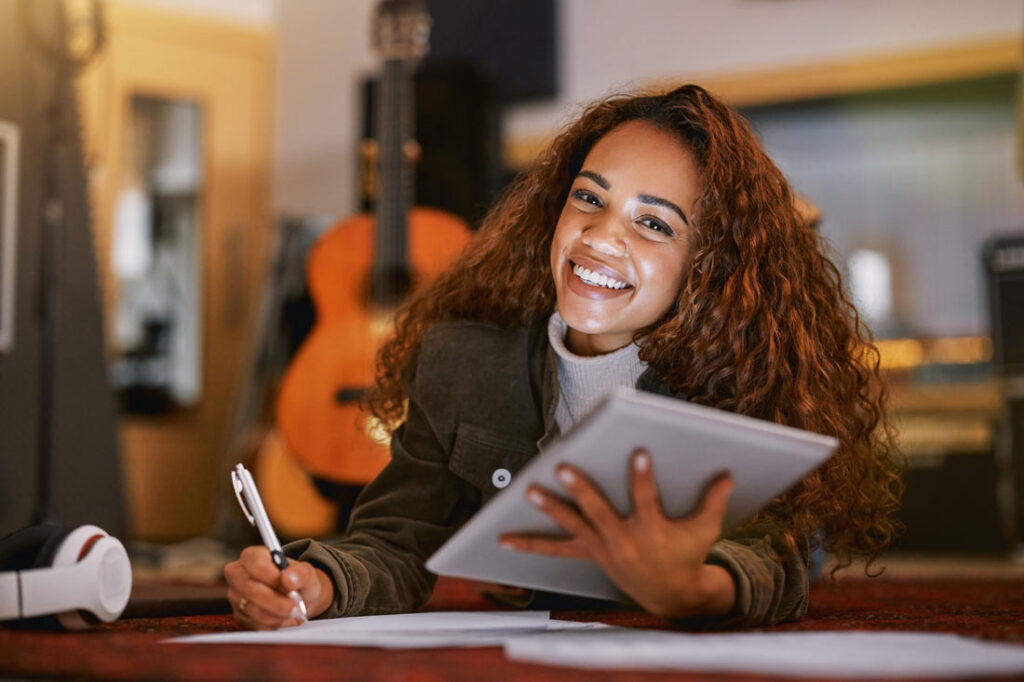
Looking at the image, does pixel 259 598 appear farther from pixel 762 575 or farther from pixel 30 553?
pixel 762 575

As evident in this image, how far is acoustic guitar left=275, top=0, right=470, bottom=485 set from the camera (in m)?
2.47

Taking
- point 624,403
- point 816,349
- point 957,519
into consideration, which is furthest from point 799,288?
point 957,519

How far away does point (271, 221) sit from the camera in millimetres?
4102

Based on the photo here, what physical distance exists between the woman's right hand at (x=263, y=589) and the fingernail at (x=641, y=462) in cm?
32

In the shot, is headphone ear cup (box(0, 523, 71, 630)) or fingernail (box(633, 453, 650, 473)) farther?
headphone ear cup (box(0, 523, 71, 630))

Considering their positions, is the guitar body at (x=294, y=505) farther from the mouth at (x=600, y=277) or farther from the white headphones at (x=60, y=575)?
the white headphones at (x=60, y=575)

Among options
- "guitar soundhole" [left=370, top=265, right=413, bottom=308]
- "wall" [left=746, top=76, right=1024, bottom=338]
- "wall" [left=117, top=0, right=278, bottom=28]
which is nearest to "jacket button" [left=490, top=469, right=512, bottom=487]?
"guitar soundhole" [left=370, top=265, right=413, bottom=308]

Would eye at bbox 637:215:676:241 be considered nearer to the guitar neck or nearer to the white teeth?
the white teeth

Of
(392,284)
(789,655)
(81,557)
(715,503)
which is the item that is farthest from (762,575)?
(392,284)

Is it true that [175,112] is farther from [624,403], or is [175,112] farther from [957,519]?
[624,403]

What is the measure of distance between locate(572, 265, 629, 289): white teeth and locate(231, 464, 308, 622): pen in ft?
1.35

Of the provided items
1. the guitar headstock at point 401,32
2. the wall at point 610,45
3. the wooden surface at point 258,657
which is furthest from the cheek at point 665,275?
the wall at point 610,45

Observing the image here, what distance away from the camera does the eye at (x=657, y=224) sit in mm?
1172

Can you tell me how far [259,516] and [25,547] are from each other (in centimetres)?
19
